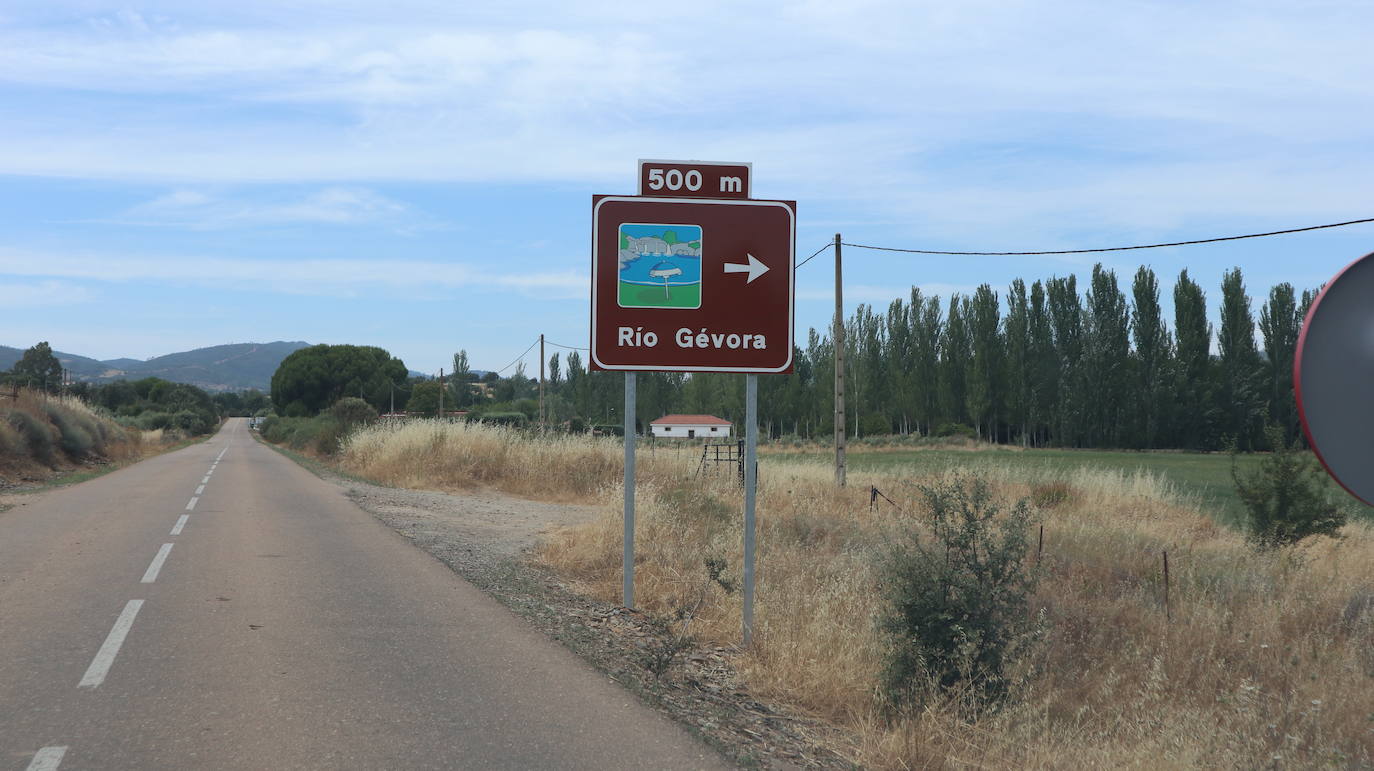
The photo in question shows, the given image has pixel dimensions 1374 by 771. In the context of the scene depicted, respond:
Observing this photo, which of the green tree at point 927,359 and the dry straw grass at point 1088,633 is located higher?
the green tree at point 927,359

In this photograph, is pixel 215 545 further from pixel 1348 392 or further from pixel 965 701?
pixel 1348 392

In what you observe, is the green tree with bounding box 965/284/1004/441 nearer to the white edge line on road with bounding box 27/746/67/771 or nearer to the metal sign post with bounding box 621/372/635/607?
the metal sign post with bounding box 621/372/635/607

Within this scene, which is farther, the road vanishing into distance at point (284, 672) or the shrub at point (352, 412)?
the shrub at point (352, 412)

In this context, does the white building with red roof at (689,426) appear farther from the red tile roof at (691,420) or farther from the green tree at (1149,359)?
the green tree at (1149,359)

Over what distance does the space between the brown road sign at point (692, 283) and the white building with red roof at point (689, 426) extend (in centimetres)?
7363

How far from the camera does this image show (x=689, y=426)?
3307 inches

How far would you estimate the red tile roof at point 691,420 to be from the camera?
83.2 meters

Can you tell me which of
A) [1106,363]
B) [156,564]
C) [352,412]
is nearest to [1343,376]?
[156,564]

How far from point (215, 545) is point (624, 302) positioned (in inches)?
284

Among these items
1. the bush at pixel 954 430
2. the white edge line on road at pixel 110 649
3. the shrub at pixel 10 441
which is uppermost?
the shrub at pixel 10 441

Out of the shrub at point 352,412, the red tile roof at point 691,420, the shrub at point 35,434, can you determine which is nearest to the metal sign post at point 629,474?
the shrub at point 35,434

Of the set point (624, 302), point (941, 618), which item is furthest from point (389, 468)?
point (941, 618)

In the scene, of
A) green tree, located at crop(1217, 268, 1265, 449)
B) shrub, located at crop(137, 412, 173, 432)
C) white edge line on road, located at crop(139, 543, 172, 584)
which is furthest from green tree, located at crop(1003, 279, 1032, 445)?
shrub, located at crop(137, 412, 173, 432)

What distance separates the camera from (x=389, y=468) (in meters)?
27.2
